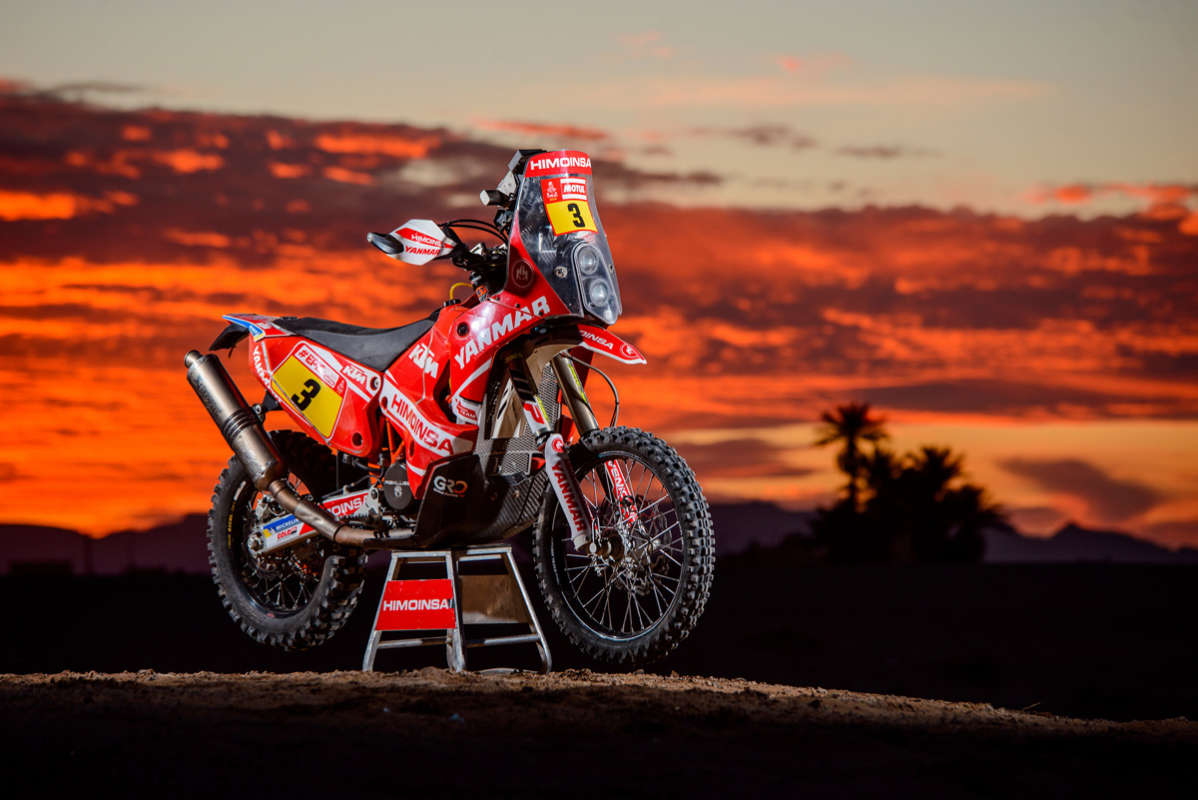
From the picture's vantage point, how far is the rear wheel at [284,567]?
940 cm

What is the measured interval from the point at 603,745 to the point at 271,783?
139 centimetres

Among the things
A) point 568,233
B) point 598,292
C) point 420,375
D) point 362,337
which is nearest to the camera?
point 598,292

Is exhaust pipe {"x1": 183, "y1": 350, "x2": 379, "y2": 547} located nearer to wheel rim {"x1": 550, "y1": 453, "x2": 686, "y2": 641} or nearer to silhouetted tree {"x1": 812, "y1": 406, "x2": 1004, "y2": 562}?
wheel rim {"x1": 550, "y1": 453, "x2": 686, "y2": 641}

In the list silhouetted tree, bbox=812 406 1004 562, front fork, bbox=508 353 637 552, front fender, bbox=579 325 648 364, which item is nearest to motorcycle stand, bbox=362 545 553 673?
front fork, bbox=508 353 637 552

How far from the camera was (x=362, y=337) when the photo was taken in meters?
9.23

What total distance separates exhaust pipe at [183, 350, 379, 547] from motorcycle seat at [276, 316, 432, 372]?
0.63m

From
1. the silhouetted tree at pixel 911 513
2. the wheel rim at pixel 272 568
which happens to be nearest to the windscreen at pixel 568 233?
the wheel rim at pixel 272 568

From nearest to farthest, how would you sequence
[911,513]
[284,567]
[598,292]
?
1. [598,292]
2. [284,567]
3. [911,513]

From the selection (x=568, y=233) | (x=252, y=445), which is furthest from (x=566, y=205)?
(x=252, y=445)

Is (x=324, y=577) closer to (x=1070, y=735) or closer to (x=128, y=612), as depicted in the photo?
(x=1070, y=735)

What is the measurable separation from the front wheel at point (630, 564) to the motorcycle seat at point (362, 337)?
1.45 metres

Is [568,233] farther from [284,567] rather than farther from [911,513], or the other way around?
[911,513]

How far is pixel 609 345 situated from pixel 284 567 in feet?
11.0

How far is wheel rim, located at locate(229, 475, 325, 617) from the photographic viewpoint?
9.73m
